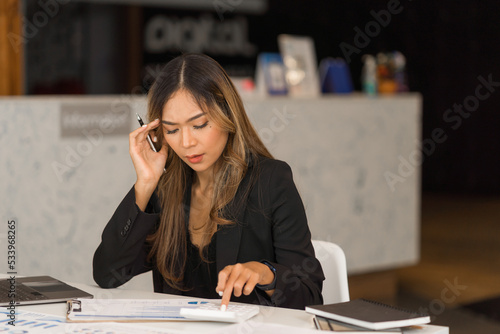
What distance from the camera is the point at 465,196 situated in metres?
9.90

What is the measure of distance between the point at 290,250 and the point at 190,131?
435mm

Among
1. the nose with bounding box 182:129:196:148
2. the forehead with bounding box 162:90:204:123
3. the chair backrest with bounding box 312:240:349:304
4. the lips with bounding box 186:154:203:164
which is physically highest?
the forehead with bounding box 162:90:204:123

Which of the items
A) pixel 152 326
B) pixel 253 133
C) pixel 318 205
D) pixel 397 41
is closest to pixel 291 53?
pixel 318 205

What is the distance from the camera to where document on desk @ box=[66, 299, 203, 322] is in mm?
1664

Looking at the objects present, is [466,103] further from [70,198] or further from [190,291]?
[190,291]

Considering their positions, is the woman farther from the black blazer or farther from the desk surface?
the desk surface

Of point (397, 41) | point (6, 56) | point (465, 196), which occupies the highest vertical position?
point (397, 41)

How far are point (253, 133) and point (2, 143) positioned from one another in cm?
197

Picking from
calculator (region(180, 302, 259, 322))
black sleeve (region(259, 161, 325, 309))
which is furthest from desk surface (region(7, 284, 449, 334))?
black sleeve (region(259, 161, 325, 309))

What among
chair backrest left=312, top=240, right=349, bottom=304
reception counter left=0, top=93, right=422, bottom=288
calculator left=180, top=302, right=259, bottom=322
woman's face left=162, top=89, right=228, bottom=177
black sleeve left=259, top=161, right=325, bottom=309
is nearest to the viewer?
calculator left=180, top=302, right=259, bottom=322

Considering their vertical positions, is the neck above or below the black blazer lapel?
above

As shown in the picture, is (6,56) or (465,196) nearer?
(6,56)

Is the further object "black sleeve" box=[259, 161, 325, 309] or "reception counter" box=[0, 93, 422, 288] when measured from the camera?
"reception counter" box=[0, 93, 422, 288]

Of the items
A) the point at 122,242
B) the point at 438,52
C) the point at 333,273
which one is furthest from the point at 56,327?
the point at 438,52
